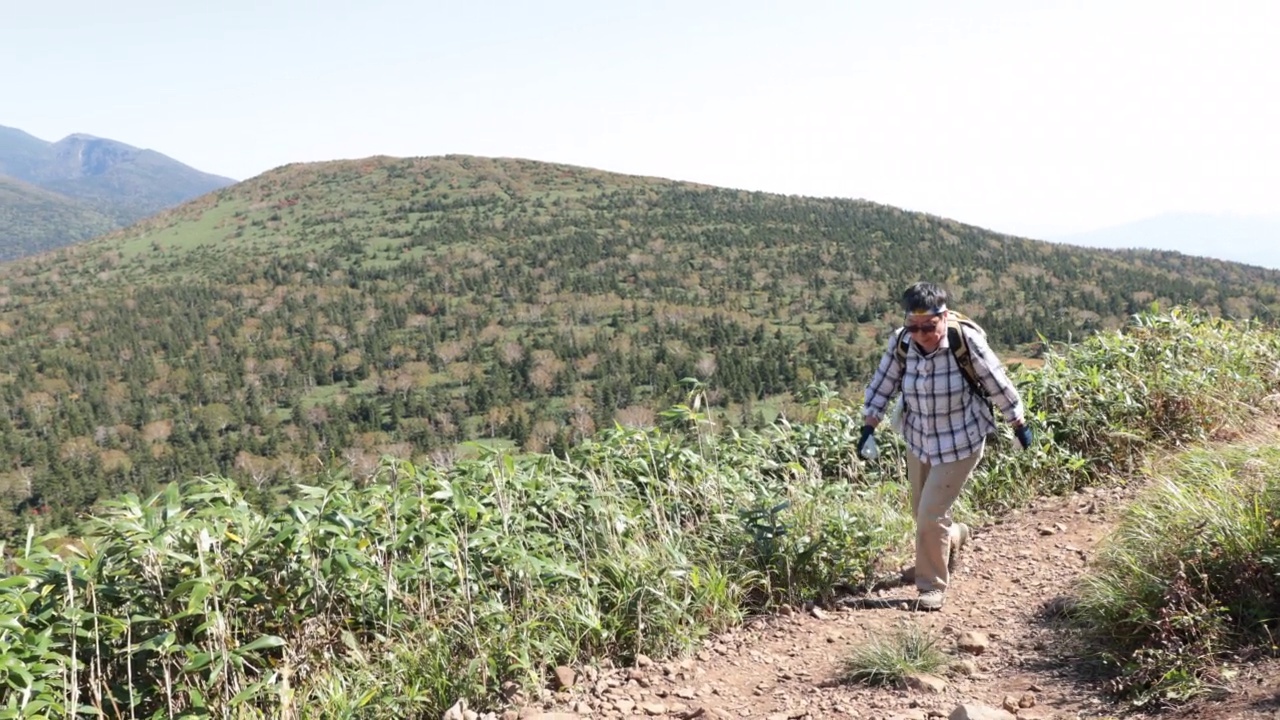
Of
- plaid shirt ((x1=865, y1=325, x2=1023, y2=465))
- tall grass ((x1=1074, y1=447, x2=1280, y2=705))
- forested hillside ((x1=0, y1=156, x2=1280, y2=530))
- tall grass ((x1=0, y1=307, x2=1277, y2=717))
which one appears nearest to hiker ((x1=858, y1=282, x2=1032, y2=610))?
plaid shirt ((x1=865, y1=325, x2=1023, y2=465))

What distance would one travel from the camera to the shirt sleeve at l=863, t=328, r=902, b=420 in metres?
3.30

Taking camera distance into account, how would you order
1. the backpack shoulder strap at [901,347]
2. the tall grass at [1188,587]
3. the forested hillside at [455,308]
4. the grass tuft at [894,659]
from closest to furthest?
the tall grass at [1188,587], the grass tuft at [894,659], the backpack shoulder strap at [901,347], the forested hillside at [455,308]

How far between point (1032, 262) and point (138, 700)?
9574 centimetres

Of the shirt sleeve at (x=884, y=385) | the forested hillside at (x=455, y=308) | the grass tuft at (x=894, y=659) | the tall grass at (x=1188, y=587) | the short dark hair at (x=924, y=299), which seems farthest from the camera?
the forested hillside at (x=455, y=308)

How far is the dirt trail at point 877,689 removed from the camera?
2.22 m

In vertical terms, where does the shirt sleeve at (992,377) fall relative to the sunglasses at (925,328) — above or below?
below

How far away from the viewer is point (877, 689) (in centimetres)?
234

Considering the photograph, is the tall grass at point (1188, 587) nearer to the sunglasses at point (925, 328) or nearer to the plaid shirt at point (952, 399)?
the plaid shirt at point (952, 399)

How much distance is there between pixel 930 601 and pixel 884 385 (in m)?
0.93

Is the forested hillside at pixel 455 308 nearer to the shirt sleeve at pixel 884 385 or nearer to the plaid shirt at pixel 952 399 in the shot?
the shirt sleeve at pixel 884 385

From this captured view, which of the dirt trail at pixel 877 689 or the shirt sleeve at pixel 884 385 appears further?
the shirt sleeve at pixel 884 385

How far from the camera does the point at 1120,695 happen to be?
Result: 2127 millimetres

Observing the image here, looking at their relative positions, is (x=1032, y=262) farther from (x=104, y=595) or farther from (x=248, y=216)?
(x=248, y=216)

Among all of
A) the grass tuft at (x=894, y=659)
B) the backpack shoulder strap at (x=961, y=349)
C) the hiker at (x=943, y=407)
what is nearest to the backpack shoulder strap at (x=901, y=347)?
the hiker at (x=943, y=407)
